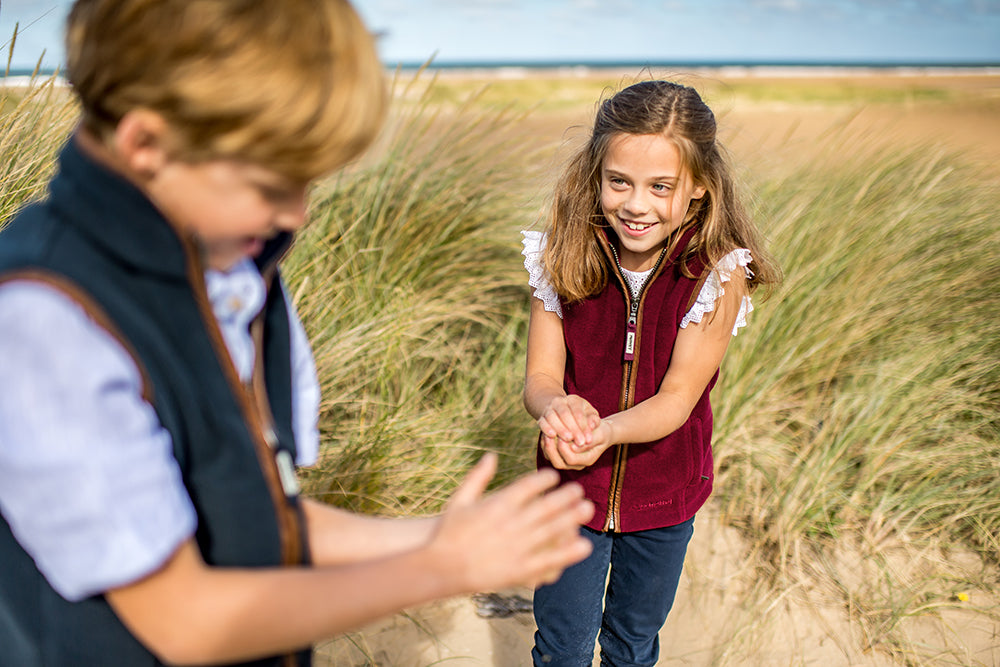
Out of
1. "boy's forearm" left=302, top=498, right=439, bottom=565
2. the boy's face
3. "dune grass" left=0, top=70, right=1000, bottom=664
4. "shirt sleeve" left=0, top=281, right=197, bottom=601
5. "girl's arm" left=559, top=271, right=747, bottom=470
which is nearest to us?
"shirt sleeve" left=0, top=281, right=197, bottom=601

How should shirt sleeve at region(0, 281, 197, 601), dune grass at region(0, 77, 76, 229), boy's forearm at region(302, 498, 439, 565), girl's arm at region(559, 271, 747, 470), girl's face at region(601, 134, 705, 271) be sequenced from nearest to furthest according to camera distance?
1. shirt sleeve at region(0, 281, 197, 601)
2. boy's forearm at region(302, 498, 439, 565)
3. girl's arm at region(559, 271, 747, 470)
4. girl's face at region(601, 134, 705, 271)
5. dune grass at region(0, 77, 76, 229)

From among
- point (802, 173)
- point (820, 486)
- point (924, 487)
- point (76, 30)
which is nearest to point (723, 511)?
point (820, 486)

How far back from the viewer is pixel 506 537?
918mm

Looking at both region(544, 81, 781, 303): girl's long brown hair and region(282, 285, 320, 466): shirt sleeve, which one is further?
region(544, 81, 781, 303): girl's long brown hair

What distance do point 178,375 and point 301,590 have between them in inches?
11.2

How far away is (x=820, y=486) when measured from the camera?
2.88m

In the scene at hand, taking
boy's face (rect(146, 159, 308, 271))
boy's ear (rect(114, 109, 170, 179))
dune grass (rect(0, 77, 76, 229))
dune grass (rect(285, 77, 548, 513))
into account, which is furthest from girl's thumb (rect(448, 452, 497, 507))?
dune grass (rect(0, 77, 76, 229))

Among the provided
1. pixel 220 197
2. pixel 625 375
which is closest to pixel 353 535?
pixel 220 197

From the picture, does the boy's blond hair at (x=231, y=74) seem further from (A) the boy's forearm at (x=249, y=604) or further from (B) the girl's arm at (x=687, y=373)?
(B) the girl's arm at (x=687, y=373)

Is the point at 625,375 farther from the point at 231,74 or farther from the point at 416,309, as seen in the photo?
the point at 416,309

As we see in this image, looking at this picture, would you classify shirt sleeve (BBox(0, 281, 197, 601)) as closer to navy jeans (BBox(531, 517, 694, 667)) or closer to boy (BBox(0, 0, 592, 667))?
boy (BBox(0, 0, 592, 667))

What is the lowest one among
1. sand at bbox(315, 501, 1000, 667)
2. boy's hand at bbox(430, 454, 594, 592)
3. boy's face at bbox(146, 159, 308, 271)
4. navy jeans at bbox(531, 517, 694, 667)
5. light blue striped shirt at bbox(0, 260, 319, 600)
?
sand at bbox(315, 501, 1000, 667)

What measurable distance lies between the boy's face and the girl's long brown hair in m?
1.09

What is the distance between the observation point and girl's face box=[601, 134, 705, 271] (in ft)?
6.32
